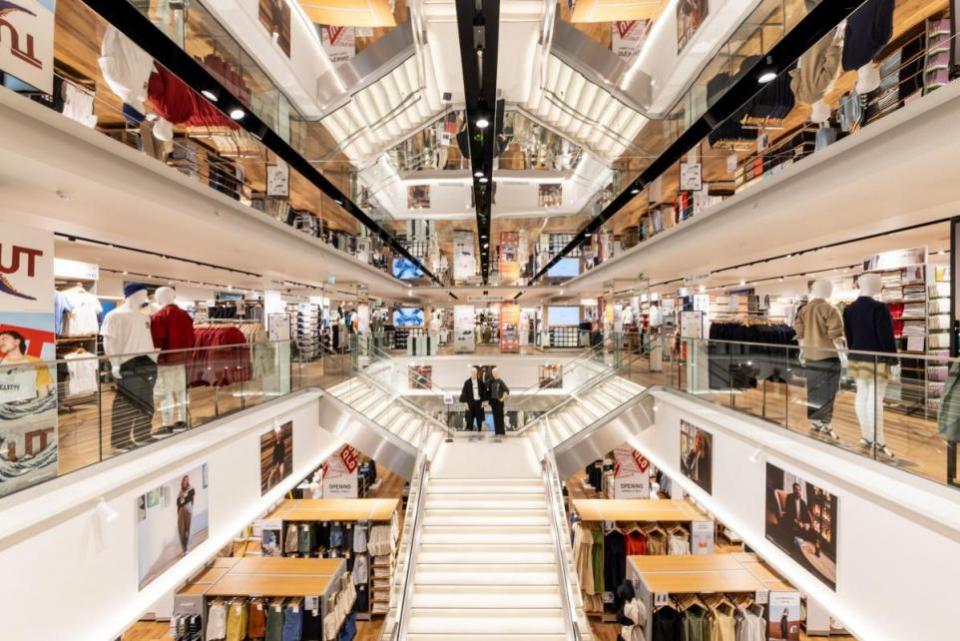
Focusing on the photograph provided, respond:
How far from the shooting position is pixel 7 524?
2738 mm

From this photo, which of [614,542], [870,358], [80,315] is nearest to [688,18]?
[870,358]

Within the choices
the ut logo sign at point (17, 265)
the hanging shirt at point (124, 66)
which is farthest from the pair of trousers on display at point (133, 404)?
the hanging shirt at point (124, 66)

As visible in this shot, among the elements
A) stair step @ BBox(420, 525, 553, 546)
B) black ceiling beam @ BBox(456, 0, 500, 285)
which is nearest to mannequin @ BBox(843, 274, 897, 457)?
black ceiling beam @ BBox(456, 0, 500, 285)

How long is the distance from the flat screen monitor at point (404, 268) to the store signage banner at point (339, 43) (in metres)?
10.2

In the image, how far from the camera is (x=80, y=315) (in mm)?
7551

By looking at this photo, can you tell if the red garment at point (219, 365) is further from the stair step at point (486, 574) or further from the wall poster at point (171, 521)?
the stair step at point (486, 574)

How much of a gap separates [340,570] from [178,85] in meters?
6.35

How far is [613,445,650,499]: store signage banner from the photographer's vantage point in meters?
10.8

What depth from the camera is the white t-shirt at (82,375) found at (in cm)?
346

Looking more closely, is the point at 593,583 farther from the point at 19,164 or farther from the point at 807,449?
the point at 19,164

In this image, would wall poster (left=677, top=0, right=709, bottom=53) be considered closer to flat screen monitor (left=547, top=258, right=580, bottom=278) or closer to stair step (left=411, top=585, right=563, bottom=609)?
→ stair step (left=411, top=585, right=563, bottom=609)

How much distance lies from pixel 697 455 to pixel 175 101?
7573 mm

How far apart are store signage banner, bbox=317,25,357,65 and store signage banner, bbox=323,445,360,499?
781cm

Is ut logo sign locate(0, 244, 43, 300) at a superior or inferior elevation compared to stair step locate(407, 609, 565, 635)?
superior
